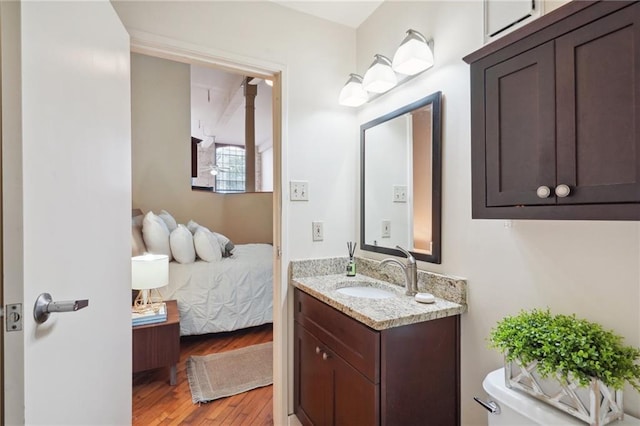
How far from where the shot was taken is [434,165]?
1422 mm

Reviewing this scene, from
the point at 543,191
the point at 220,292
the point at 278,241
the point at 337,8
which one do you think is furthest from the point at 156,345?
the point at 337,8

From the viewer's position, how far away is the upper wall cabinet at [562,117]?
69 centimetres

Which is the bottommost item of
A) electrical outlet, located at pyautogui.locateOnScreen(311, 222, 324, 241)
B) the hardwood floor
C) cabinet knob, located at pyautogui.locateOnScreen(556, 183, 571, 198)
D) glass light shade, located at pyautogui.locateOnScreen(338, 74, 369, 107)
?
the hardwood floor

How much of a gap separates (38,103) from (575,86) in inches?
53.9

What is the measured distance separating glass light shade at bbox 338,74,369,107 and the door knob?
1556 mm

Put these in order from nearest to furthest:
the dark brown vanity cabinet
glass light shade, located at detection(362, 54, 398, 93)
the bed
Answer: the dark brown vanity cabinet < glass light shade, located at detection(362, 54, 398, 93) < the bed

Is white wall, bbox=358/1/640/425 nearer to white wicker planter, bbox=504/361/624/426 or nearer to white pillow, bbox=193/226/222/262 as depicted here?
white wicker planter, bbox=504/361/624/426

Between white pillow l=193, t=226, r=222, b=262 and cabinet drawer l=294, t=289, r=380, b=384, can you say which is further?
white pillow l=193, t=226, r=222, b=262

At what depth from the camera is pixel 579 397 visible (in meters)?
0.77

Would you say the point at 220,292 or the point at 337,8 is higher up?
the point at 337,8

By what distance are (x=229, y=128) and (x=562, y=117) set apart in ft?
23.2

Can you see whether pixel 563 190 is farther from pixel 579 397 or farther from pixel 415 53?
pixel 415 53

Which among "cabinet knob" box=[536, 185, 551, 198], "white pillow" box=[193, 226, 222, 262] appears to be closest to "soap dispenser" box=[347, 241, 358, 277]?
"cabinet knob" box=[536, 185, 551, 198]

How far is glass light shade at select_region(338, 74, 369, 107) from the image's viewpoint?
69.6 inches
